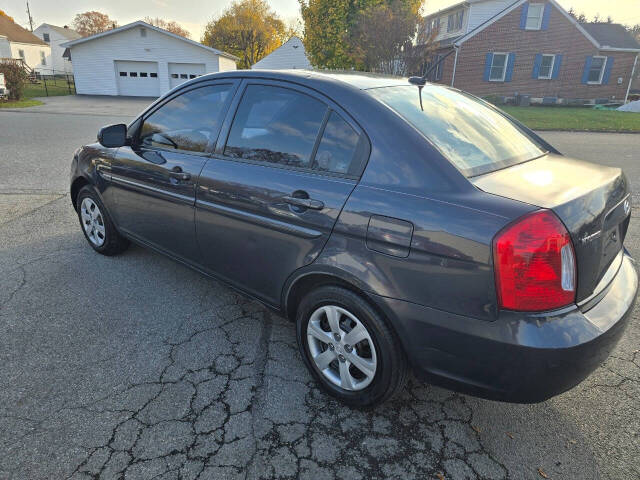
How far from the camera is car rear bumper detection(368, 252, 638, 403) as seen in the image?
5.49 feet

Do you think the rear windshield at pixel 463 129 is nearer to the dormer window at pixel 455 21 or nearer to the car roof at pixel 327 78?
the car roof at pixel 327 78

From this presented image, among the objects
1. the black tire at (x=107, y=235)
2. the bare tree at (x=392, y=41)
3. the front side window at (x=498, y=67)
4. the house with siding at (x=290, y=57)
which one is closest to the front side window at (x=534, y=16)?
the front side window at (x=498, y=67)

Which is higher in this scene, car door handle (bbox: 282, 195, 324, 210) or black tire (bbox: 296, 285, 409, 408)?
car door handle (bbox: 282, 195, 324, 210)

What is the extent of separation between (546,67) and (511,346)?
31.4 meters

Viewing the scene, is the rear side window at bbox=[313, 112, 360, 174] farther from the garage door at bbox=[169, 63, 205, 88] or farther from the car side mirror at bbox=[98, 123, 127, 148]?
the garage door at bbox=[169, 63, 205, 88]

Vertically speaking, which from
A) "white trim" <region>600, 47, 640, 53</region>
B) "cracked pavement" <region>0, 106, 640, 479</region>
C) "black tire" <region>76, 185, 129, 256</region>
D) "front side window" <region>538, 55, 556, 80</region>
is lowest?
"cracked pavement" <region>0, 106, 640, 479</region>

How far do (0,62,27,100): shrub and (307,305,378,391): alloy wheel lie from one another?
26.8 meters

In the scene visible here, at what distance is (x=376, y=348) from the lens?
2070 mm

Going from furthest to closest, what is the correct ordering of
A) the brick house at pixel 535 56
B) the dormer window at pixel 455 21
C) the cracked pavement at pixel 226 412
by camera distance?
the dormer window at pixel 455 21 → the brick house at pixel 535 56 → the cracked pavement at pixel 226 412

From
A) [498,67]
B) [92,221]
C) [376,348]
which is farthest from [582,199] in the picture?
[498,67]

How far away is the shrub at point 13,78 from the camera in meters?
21.9

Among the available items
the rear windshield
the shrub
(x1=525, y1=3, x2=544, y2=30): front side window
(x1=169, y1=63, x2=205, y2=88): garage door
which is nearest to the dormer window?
(x1=525, y1=3, x2=544, y2=30): front side window

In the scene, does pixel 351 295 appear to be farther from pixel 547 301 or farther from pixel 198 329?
pixel 198 329

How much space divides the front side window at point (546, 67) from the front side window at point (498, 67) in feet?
7.82
